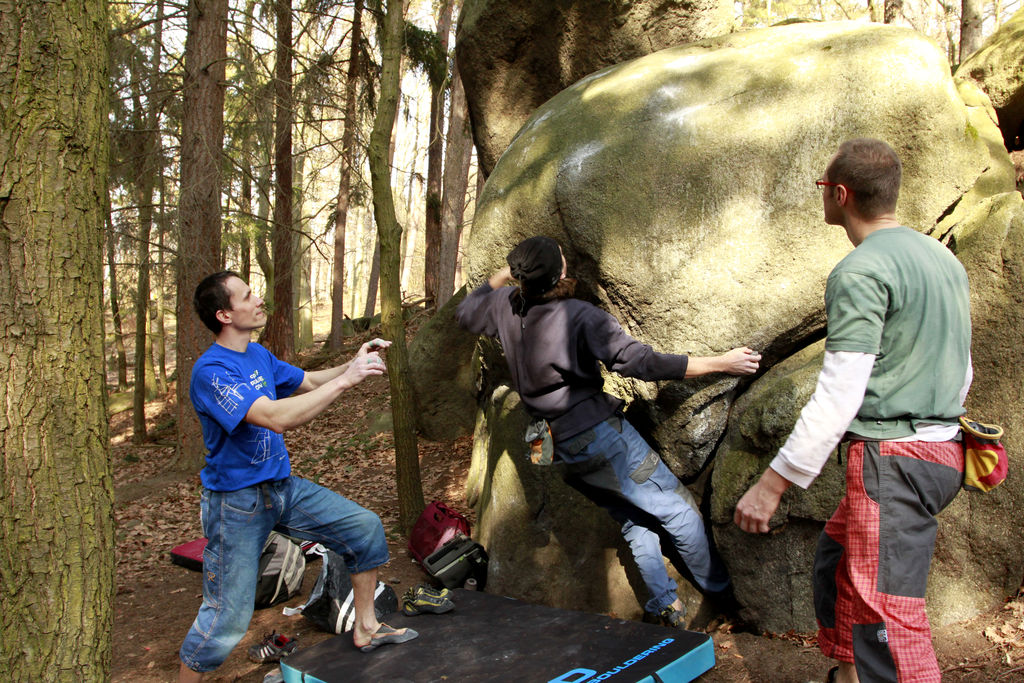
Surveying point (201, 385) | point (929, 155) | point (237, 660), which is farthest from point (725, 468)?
point (237, 660)

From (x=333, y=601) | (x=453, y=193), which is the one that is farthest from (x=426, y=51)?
(x=333, y=601)

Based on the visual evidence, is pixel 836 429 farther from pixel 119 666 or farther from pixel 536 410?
pixel 119 666

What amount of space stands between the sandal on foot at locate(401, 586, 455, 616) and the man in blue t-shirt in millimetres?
1149

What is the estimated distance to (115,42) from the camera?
35.9ft

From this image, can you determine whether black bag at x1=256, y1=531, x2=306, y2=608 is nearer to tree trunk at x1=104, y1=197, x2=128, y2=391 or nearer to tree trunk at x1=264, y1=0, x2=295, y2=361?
tree trunk at x1=104, y1=197, x2=128, y2=391

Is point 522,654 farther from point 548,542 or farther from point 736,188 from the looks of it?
point 736,188

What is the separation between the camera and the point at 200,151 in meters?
10.3

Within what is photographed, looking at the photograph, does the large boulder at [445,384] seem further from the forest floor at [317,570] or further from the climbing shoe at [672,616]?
the climbing shoe at [672,616]

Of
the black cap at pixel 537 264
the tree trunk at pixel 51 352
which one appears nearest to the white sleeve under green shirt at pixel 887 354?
the black cap at pixel 537 264

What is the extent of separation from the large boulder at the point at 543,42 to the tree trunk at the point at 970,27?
319cm

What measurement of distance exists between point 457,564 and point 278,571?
1.41 metres

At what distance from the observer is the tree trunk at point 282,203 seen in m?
12.9

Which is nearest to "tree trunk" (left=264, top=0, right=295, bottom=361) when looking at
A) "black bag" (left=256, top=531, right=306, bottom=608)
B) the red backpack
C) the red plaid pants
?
the red backpack

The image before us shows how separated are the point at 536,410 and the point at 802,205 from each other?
220 centimetres
